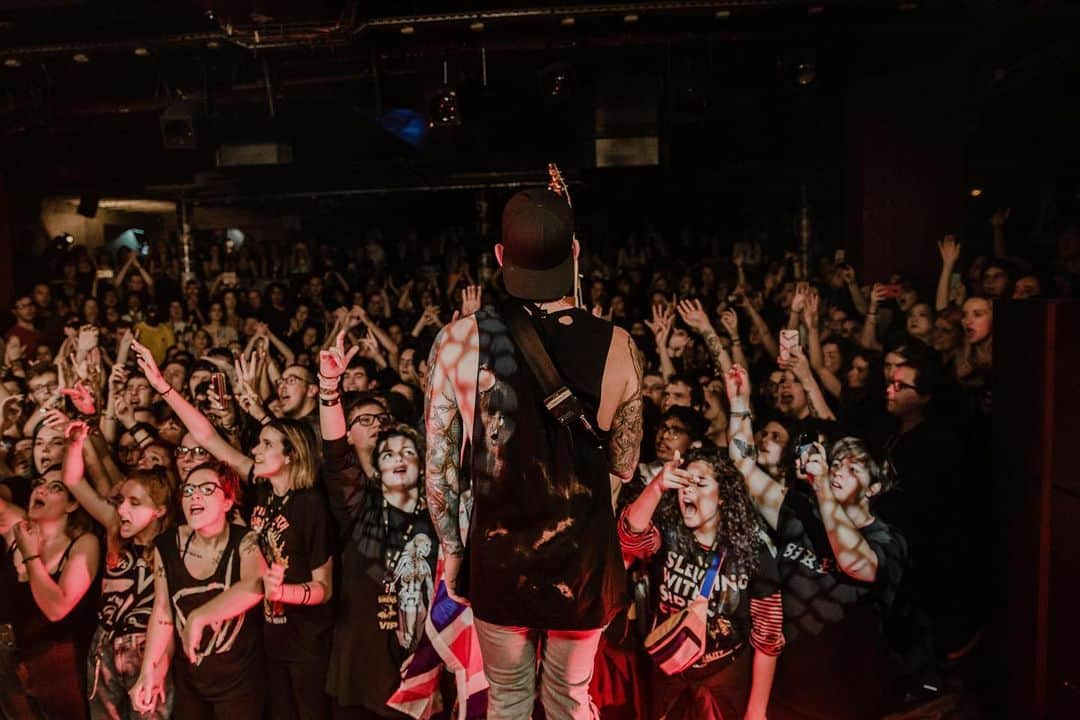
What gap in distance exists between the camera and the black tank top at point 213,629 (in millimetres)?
2848

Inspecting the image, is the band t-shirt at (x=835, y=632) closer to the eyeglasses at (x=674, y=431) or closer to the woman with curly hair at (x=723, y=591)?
the woman with curly hair at (x=723, y=591)

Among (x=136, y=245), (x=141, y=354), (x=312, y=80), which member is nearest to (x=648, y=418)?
(x=141, y=354)

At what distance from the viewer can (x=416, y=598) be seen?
9.45 feet

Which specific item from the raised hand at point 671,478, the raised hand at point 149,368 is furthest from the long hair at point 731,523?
the raised hand at point 149,368

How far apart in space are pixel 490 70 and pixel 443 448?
18.9 feet

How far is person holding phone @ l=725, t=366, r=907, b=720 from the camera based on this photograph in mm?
2729

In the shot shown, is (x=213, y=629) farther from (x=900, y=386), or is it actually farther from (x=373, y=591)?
(x=900, y=386)

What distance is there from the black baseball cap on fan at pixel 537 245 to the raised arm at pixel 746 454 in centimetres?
119

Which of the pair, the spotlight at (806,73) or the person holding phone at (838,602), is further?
the spotlight at (806,73)

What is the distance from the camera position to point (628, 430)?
1995mm

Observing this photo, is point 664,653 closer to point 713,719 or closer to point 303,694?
point 713,719

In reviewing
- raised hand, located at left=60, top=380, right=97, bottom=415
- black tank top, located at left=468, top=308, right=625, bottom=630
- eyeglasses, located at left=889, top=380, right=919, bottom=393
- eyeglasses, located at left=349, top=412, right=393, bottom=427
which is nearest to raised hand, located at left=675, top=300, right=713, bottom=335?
eyeglasses, located at left=889, top=380, right=919, bottom=393

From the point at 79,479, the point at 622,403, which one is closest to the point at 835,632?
the point at 622,403

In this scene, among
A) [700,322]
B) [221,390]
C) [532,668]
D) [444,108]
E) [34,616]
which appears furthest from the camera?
[444,108]
